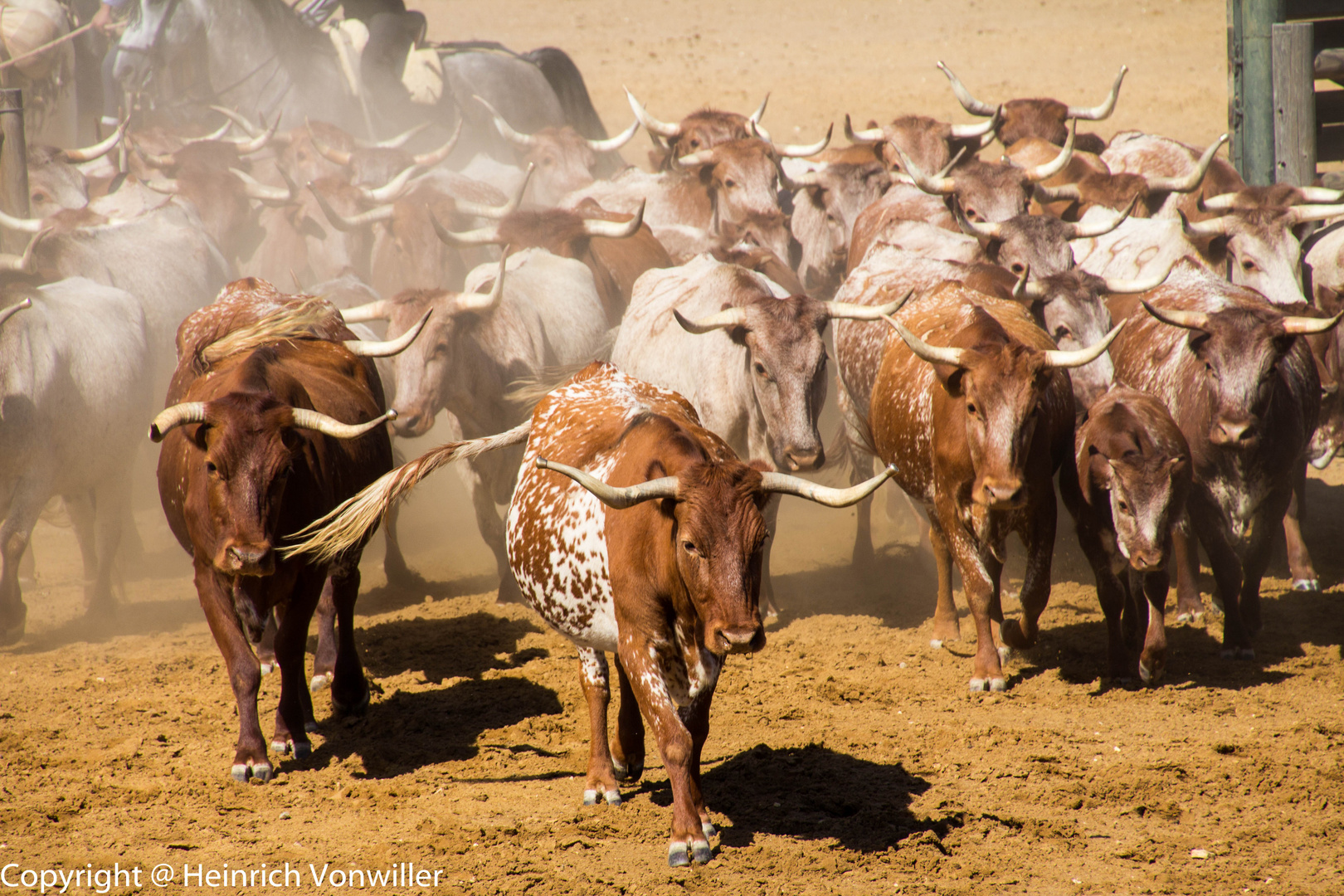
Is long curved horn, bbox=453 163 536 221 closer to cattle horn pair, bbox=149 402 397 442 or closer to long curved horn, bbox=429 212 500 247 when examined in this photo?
long curved horn, bbox=429 212 500 247

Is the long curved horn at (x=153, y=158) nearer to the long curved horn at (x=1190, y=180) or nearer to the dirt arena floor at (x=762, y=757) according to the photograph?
the dirt arena floor at (x=762, y=757)

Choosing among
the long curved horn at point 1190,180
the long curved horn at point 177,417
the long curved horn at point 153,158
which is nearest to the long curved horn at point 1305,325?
the long curved horn at point 1190,180

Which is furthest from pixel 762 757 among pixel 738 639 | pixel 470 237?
pixel 470 237

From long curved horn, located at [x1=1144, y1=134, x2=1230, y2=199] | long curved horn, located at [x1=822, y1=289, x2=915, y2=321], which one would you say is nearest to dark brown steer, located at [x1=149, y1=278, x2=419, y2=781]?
long curved horn, located at [x1=822, y1=289, x2=915, y2=321]

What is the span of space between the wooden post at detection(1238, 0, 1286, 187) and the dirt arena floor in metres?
3.21

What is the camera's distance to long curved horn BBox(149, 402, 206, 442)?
4.71 metres

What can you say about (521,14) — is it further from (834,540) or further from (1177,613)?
(1177,613)

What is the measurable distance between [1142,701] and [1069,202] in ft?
17.6

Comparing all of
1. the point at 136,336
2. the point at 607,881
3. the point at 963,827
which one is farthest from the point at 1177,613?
the point at 136,336

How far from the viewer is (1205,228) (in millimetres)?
8188

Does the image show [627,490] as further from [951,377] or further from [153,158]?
[153,158]

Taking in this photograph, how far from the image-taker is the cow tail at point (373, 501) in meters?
4.84

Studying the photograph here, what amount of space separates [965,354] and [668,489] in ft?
7.68

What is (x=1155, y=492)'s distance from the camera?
5426 mm
